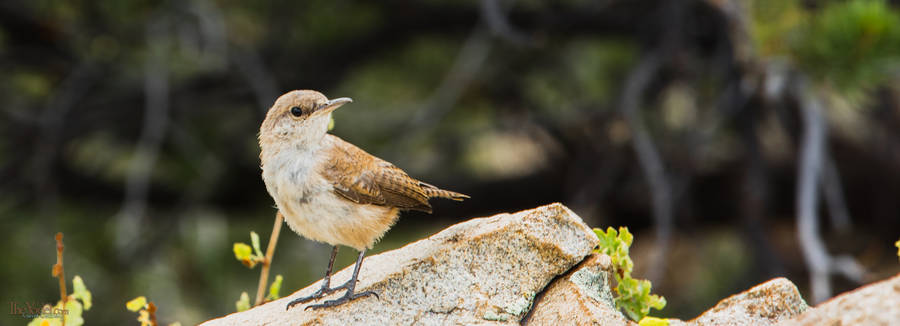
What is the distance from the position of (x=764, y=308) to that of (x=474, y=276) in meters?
0.85

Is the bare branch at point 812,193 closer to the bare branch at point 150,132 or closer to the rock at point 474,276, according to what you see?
the rock at point 474,276

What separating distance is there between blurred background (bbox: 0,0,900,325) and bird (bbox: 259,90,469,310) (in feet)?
5.47

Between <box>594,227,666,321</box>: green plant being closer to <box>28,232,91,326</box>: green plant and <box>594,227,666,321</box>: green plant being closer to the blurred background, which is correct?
<box>28,232,91,326</box>: green plant

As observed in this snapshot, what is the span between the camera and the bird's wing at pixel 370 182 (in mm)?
3088

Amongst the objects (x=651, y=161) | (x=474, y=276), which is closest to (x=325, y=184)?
(x=474, y=276)

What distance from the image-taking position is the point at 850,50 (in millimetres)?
4055

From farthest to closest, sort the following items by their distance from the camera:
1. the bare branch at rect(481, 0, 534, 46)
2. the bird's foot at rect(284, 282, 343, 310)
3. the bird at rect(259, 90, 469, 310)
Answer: the bare branch at rect(481, 0, 534, 46)
the bird at rect(259, 90, 469, 310)
the bird's foot at rect(284, 282, 343, 310)

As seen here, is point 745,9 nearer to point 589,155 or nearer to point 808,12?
point 808,12

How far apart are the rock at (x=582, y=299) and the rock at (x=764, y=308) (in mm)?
276

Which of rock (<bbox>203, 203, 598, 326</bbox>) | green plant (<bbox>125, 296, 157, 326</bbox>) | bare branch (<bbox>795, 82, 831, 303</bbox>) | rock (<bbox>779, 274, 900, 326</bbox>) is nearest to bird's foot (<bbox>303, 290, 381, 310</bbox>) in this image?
rock (<bbox>203, 203, 598, 326</bbox>)

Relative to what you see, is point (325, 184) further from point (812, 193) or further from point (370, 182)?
point (812, 193)

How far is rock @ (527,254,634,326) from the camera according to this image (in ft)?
7.84

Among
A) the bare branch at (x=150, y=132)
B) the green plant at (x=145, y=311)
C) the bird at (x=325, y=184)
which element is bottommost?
the green plant at (x=145, y=311)

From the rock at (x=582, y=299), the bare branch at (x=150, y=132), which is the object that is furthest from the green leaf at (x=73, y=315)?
the bare branch at (x=150, y=132)
